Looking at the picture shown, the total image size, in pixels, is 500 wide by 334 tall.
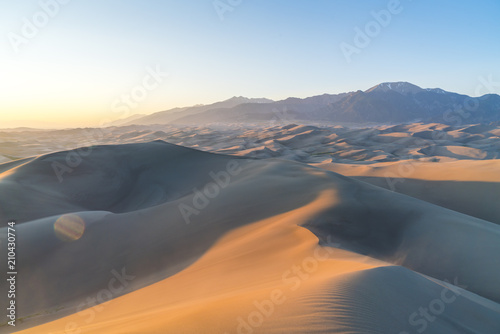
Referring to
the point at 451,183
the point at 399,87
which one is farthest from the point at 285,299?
the point at 399,87

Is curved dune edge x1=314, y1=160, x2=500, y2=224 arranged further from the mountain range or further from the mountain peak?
the mountain peak

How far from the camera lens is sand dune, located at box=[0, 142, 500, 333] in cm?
255

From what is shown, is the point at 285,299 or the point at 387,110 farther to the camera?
the point at 387,110

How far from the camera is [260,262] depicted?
4.59 m

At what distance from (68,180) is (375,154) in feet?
81.5

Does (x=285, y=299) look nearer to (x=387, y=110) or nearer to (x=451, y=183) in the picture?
(x=451, y=183)

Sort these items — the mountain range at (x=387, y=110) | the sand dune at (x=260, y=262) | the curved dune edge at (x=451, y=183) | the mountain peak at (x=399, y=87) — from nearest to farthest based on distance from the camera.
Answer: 1. the sand dune at (x=260, y=262)
2. the curved dune edge at (x=451, y=183)
3. the mountain range at (x=387, y=110)
4. the mountain peak at (x=399, y=87)

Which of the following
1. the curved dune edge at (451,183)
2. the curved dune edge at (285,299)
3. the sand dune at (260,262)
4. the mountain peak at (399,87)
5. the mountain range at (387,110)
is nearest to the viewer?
the curved dune edge at (285,299)

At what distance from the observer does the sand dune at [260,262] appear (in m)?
2.55

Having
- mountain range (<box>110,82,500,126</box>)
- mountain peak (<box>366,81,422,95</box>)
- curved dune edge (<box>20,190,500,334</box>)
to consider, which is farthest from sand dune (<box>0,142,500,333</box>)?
mountain peak (<box>366,81,422,95</box>)

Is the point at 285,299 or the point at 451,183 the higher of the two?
A: the point at 285,299

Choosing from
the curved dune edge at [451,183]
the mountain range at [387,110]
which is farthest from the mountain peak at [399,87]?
the curved dune edge at [451,183]

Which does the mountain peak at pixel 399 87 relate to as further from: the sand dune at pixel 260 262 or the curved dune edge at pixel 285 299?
the curved dune edge at pixel 285 299

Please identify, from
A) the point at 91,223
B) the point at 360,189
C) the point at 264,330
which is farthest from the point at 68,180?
the point at 264,330
